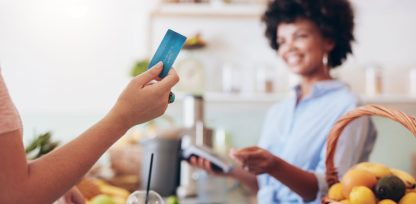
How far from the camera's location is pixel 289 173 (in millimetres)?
1170

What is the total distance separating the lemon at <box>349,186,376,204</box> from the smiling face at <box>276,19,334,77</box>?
2.23ft

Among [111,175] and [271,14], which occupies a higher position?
[271,14]

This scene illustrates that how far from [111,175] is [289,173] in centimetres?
118

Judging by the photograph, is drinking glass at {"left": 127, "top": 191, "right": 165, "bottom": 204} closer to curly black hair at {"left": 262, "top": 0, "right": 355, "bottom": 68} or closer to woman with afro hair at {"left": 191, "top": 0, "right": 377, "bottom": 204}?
woman with afro hair at {"left": 191, "top": 0, "right": 377, "bottom": 204}

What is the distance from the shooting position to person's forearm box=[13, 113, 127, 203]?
2.16ft

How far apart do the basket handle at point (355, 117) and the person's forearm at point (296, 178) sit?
162 millimetres

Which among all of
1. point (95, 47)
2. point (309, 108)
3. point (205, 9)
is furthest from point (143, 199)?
point (95, 47)

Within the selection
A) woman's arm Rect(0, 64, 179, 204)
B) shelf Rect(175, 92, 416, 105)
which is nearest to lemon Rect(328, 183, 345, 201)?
woman's arm Rect(0, 64, 179, 204)

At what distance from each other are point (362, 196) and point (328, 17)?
0.75m

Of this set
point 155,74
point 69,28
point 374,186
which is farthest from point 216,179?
point 69,28

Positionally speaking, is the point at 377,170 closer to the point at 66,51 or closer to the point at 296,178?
the point at 296,178

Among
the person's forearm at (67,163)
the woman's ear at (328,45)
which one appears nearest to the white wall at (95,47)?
the woman's ear at (328,45)

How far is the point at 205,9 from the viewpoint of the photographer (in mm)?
2660

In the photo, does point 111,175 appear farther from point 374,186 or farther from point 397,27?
point 397,27
